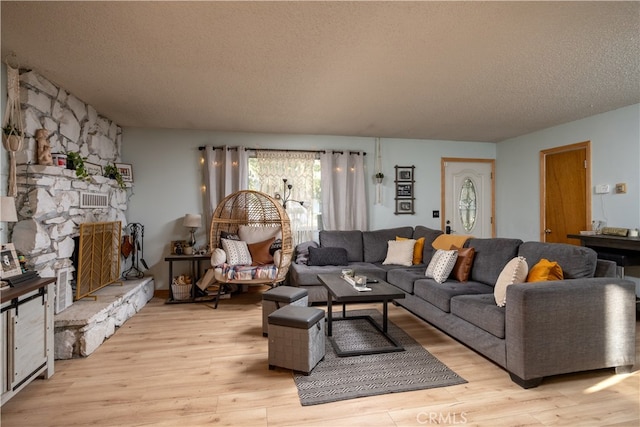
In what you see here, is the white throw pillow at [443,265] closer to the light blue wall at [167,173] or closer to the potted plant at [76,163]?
the light blue wall at [167,173]

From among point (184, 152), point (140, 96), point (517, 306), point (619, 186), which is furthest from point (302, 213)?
point (619, 186)

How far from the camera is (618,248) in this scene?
3367 millimetres

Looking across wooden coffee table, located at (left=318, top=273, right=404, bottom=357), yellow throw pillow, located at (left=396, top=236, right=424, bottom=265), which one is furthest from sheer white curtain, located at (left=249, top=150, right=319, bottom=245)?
wooden coffee table, located at (left=318, top=273, right=404, bottom=357)

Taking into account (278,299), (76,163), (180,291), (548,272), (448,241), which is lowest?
(180,291)

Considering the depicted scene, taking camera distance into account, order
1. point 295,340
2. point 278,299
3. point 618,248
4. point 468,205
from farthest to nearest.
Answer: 1. point 468,205
2. point 618,248
3. point 278,299
4. point 295,340

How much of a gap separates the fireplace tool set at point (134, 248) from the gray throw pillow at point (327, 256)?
91.7 inches

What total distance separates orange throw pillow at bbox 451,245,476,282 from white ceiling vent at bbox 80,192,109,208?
400 centimetres

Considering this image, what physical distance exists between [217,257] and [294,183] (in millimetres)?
1671

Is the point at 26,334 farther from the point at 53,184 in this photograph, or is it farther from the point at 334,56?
the point at 334,56

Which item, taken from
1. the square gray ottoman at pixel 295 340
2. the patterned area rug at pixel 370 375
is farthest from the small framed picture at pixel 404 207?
the square gray ottoman at pixel 295 340

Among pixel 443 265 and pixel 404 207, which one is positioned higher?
pixel 404 207

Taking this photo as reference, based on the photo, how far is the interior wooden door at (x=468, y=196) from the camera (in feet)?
18.0

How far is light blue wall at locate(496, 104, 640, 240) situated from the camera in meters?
3.59

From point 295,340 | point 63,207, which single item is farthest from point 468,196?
point 63,207
